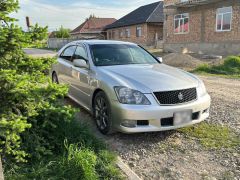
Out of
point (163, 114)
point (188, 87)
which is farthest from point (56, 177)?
point (188, 87)

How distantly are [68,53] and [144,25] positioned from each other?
2846 cm

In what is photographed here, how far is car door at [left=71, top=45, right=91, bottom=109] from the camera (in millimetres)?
4871

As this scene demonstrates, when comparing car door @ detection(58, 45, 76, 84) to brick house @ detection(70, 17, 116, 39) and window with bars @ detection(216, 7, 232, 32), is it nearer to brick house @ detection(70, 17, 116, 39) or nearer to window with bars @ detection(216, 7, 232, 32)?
window with bars @ detection(216, 7, 232, 32)

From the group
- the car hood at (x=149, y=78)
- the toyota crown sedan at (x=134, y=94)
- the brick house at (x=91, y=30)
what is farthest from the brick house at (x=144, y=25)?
the car hood at (x=149, y=78)

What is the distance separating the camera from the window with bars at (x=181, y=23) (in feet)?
75.9

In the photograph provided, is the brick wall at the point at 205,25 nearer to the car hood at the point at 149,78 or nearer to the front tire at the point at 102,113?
the car hood at the point at 149,78

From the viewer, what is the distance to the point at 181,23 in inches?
940

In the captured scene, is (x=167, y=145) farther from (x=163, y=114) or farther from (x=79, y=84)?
(x=79, y=84)

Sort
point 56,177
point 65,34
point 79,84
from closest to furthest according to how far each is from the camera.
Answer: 1. point 56,177
2. point 79,84
3. point 65,34

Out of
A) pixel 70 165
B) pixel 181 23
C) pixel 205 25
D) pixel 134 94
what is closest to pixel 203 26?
pixel 205 25

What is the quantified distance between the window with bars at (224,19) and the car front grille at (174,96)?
17.0 meters

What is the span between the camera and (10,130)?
2.47m

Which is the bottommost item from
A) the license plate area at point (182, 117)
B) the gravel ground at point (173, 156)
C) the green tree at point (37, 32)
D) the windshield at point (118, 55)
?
the gravel ground at point (173, 156)

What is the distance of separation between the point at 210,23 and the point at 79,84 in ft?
59.0
